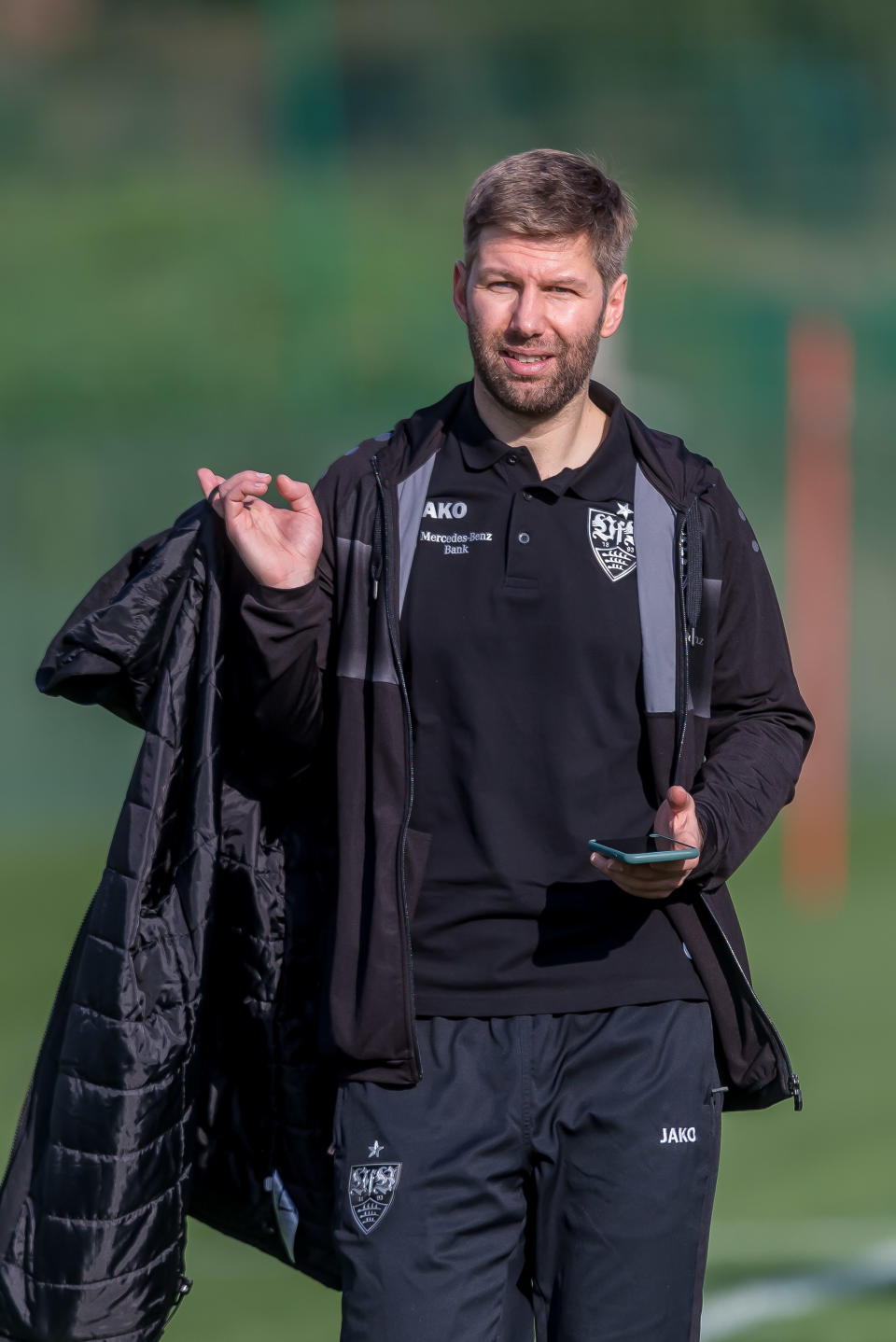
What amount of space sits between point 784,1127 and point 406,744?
367 cm

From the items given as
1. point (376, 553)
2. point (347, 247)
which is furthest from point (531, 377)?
point (347, 247)

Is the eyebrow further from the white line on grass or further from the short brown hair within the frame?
the white line on grass

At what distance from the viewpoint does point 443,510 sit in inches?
117

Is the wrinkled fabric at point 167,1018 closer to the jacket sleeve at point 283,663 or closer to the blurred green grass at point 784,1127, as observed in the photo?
the jacket sleeve at point 283,663

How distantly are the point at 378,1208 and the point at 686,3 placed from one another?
19959mm

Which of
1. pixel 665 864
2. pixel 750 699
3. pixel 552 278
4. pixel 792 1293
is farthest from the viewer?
pixel 792 1293

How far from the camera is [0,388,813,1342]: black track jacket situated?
111 inches

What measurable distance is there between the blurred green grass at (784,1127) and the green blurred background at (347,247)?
54.7 inches

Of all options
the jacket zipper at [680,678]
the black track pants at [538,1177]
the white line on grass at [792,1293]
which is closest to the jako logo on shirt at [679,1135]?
the black track pants at [538,1177]

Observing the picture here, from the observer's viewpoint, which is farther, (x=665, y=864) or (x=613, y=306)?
(x=613, y=306)

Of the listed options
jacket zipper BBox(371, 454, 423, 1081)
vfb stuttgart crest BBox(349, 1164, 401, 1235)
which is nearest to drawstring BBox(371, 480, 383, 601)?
jacket zipper BBox(371, 454, 423, 1081)

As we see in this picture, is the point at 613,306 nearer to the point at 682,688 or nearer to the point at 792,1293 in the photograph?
the point at 682,688

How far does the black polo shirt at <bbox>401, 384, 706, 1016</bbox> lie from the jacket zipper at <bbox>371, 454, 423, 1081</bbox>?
1.6 inches

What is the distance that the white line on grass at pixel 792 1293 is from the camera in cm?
453
